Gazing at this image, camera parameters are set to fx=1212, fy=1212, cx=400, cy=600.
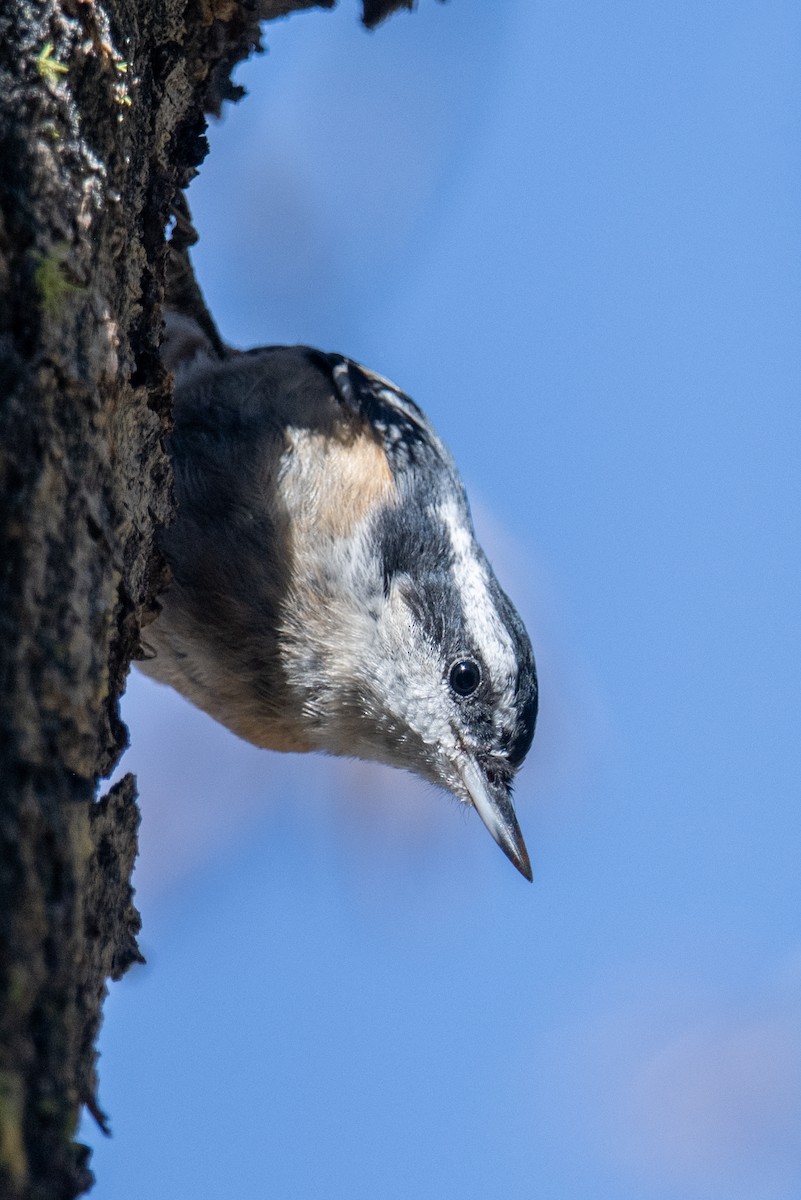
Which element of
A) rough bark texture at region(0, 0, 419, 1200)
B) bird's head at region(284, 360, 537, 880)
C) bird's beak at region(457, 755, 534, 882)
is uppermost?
bird's head at region(284, 360, 537, 880)

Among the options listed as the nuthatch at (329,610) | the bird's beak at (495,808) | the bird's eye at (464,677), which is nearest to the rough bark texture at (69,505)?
the nuthatch at (329,610)

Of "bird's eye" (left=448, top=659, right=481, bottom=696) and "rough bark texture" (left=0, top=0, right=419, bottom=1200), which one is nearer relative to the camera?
"rough bark texture" (left=0, top=0, right=419, bottom=1200)

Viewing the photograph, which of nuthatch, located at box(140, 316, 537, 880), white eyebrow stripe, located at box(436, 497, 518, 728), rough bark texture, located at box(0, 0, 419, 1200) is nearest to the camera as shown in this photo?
rough bark texture, located at box(0, 0, 419, 1200)

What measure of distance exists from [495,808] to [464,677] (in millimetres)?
337

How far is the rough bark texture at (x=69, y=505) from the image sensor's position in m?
1.15

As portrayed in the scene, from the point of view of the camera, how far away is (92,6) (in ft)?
5.42

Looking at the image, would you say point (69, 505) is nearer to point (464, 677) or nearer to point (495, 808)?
point (464, 677)

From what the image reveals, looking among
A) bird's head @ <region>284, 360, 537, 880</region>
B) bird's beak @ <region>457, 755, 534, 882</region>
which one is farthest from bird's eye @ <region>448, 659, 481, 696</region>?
bird's beak @ <region>457, 755, 534, 882</region>

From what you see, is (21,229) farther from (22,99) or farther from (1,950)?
(1,950)

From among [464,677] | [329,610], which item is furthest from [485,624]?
[329,610]

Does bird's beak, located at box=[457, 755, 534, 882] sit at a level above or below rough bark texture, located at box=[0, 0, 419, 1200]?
above

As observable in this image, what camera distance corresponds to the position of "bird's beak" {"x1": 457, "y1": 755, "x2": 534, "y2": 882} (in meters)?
3.01

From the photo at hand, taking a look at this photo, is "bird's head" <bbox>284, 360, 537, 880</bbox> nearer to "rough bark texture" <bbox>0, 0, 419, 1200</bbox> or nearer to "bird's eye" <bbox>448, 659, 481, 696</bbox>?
"bird's eye" <bbox>448, 659, 481, 696</bbox>

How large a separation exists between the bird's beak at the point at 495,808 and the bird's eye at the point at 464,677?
0.55 feet
